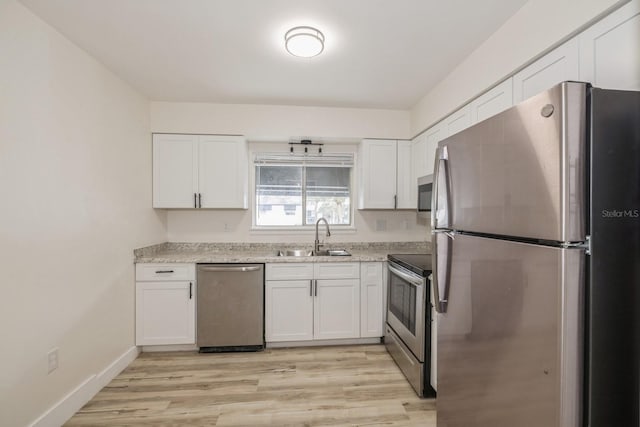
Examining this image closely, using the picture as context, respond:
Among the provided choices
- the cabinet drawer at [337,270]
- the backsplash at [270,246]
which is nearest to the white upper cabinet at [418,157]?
the backsplash at [270,246]

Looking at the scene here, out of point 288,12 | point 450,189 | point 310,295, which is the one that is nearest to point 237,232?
point 310,295

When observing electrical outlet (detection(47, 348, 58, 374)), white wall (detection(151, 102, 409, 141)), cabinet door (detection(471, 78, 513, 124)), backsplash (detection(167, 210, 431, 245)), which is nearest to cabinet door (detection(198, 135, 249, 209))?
white wall (detection(151, 102, 409, 141))

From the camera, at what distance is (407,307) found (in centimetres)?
238

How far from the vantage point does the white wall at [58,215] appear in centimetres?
157

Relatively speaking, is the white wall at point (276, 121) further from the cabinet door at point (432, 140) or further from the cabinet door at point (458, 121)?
the cabinet door at point (458, 121)

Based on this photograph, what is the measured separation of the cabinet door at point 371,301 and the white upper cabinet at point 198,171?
1.55 meters

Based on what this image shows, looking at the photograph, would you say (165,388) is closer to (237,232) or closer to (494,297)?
(237,232)

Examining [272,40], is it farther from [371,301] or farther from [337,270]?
[371,301]

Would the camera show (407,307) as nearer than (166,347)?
Yes

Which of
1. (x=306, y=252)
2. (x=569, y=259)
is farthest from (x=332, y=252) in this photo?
(x=569, y=259)

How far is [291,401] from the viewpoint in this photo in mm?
2107

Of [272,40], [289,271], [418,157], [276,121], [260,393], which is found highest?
[272,40]

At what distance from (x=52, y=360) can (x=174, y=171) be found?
1.88 meters

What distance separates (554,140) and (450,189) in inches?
19.6
